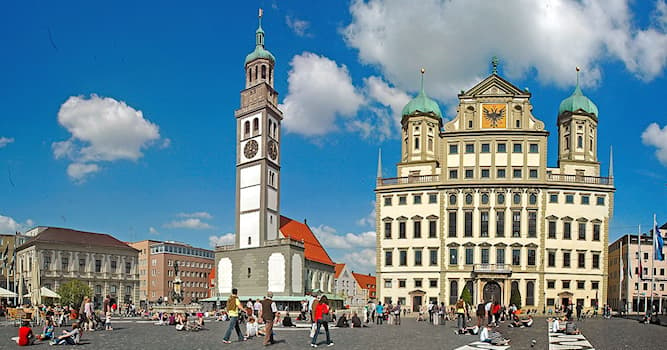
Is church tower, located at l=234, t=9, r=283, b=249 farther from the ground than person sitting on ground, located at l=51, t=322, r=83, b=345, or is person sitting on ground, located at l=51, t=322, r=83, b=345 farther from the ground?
church tower, located at l=234, t=9, r=283, b=249

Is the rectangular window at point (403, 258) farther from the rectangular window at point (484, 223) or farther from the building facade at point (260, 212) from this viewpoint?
the building facade at point (260, 212)

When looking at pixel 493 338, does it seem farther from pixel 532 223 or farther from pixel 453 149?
pixel 453 149

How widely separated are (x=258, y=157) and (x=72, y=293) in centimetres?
2844

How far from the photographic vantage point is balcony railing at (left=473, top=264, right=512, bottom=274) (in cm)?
6500

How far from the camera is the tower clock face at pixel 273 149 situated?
2894 inches

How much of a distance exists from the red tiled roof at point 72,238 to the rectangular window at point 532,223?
59554 millimetres

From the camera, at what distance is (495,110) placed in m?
68.2

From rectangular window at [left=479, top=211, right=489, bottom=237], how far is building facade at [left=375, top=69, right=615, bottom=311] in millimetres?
102

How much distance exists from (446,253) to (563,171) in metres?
15.1

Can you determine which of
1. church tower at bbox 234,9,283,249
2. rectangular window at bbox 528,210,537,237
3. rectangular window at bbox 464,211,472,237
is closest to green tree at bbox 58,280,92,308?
church tower at bbox 234,9,283,249

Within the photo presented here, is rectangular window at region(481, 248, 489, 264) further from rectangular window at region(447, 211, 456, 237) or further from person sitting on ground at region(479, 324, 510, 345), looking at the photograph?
person sitting on ground at region(479, 324, 510, 345)

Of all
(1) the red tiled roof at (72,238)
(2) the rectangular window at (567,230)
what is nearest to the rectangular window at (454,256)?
(2) the rectangular window at (567,230)

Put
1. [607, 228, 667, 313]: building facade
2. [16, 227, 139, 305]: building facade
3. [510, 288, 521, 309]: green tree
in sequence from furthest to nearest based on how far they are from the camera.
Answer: [607, 228, 667, 313]: building facade, [16, 227, 139, 305]: building facade, [510, 288, 521, 309]: green tree

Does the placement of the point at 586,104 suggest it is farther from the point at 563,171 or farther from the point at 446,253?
the point at 446,253
